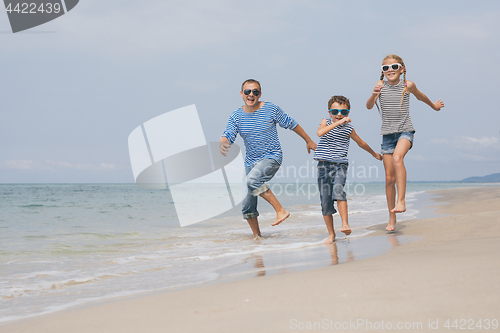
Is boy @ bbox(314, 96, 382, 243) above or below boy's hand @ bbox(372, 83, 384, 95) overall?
below

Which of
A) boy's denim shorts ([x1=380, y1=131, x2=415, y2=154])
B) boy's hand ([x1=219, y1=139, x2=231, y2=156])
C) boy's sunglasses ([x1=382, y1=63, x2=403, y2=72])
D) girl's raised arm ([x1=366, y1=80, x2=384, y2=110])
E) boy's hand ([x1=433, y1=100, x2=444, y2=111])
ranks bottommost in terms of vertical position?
boy's denim shorts ([x1=380, y1=131, x2=415, y2=154])

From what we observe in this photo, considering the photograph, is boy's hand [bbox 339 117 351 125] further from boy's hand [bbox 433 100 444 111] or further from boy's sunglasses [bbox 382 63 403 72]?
boy's hand [bbox 433 100 444 111]

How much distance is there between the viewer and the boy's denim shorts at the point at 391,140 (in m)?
4.49

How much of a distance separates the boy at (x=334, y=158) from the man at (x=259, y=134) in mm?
334

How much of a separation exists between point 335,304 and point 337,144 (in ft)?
10.0

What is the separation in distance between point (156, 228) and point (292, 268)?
5220 millimetres

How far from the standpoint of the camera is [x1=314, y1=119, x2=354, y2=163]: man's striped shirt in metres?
4.50

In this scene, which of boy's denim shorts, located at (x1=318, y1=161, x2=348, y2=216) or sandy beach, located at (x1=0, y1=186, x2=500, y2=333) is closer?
sandy beach, located at (x1=0, y1=186, x2=500, y2=333)

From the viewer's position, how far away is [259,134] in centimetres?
489

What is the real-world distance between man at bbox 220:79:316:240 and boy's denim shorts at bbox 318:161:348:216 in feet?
1.27

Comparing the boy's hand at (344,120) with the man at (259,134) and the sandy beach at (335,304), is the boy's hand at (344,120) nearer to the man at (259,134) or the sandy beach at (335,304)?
the man at (259,134)

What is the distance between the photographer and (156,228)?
7.61m

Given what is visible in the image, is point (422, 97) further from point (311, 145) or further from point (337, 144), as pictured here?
point (311, 145)

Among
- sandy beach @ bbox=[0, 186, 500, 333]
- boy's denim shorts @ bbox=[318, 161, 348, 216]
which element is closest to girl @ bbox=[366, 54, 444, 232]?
boy's denim shorts @ bbox=[318, 161, 348, 216]
